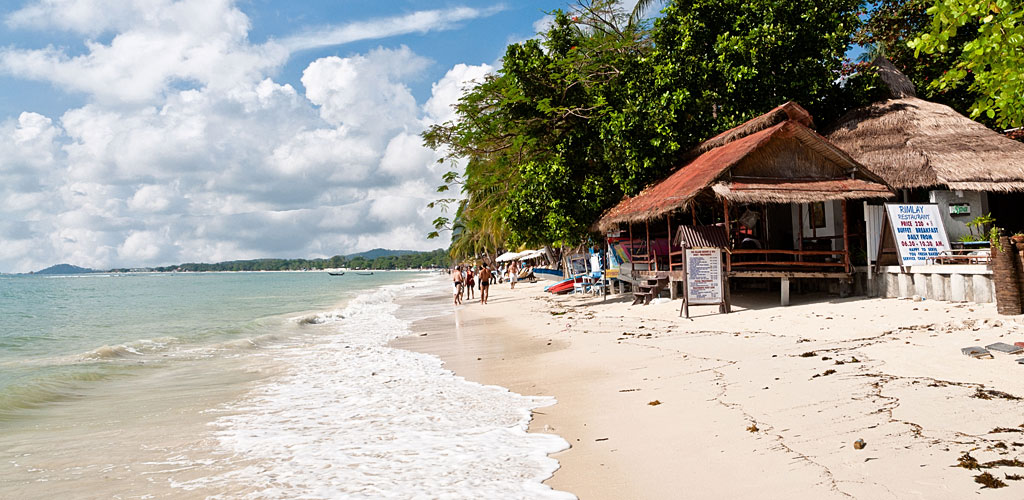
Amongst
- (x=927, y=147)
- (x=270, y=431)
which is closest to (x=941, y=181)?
(x=927, y=147)

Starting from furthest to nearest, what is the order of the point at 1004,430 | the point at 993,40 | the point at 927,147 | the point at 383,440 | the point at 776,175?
the point at 927,147
the point at 776,175
the point at 993,40
the point at 383,440
the point at 1004,430

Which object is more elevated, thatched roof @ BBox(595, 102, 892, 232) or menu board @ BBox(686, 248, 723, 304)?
thatched roof @ BBox(595, 102, 892, 232)

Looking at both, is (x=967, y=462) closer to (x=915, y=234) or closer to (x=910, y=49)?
(x=915, y=234)

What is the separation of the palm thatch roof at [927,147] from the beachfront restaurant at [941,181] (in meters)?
0.02

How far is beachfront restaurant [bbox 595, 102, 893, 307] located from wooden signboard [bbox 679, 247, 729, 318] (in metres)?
0.13

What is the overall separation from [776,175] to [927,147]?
3.70m

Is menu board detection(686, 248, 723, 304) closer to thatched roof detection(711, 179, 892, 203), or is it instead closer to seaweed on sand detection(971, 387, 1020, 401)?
thatched roof detection(711, 179, 892, 203)

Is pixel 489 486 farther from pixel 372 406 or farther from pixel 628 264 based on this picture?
pixel 628 264

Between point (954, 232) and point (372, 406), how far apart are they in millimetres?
12007

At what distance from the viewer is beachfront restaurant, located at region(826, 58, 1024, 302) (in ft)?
34.3

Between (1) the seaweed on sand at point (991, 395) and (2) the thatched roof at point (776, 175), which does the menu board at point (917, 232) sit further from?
(1) the seaweed on sand at point (991, 395)

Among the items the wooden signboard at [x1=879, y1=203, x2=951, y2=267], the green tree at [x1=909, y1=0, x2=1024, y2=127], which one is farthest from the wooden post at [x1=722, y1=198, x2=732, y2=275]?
the green tree at [x1=909, y1=0, x2=1024, y2=127]

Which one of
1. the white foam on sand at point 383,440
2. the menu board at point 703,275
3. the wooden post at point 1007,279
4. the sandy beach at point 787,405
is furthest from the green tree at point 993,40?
the white foam on sand at point 383,440

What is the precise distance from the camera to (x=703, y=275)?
11641mm
